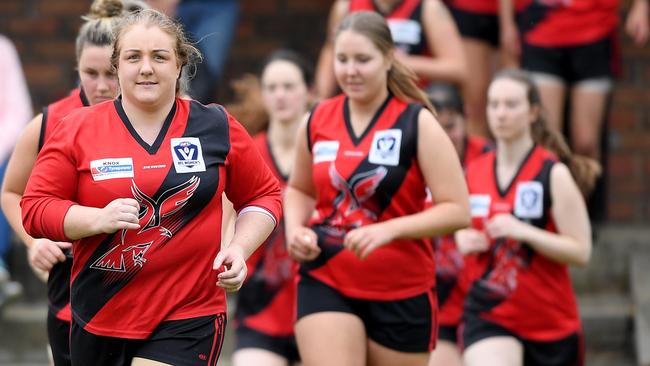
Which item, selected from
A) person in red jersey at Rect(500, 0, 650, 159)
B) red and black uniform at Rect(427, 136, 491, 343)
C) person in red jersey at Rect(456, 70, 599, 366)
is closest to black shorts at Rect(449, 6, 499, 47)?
person in red jersey at Rect(500, 0, 650, 159)

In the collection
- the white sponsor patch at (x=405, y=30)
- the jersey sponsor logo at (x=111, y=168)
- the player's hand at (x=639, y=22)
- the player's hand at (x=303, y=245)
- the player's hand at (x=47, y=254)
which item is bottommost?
the player's hand at (x=303, y=245)

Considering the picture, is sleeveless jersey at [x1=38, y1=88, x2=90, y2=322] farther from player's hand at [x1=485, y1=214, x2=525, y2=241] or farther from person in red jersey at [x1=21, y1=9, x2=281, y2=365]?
player's hand at [x1=485, y1=214, x2=525, y2=241]

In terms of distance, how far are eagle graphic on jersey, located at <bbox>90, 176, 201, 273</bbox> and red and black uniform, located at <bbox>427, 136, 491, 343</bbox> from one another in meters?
2.58

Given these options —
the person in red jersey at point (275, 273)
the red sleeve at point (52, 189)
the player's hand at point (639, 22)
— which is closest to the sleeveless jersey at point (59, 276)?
the red sleeve at point (52, 189)

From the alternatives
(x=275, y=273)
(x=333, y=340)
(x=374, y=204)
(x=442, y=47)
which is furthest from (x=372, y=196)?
(x=442, y=47)

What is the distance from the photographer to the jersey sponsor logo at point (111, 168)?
13.7 feet

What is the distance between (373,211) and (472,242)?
0.92 meters

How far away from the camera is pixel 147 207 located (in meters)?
4.22

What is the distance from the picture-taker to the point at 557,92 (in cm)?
751

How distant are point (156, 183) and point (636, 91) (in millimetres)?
Answer: 5040

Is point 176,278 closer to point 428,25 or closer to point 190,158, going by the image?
point 190,158

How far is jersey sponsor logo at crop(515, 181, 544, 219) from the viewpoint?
6.08 meters

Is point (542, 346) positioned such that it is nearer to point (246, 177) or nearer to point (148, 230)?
point (246, 177)

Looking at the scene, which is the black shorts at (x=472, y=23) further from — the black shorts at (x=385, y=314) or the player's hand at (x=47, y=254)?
the player's hand at (x=47, y=254)
